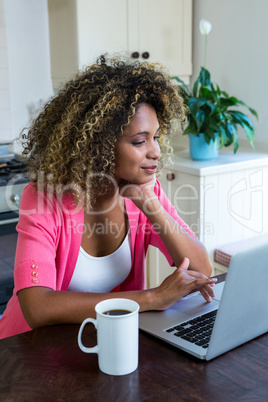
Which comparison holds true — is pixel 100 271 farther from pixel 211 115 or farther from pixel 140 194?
pixel 211 115

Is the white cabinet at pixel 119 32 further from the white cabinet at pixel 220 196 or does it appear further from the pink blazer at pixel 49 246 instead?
the pink blazer at pixel 49 246

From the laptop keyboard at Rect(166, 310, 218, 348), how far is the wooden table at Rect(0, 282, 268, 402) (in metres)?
0.04

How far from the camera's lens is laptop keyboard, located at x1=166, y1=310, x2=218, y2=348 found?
38.8 inches

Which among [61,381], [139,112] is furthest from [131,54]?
[61,381]

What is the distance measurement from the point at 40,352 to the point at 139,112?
26.4 inches

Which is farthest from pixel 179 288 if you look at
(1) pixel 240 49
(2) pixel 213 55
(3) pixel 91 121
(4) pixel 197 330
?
(2) pixel 213 55

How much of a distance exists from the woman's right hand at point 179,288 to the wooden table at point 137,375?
130mm

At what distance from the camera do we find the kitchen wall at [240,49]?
2.64 metres

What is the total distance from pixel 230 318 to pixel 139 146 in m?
0.57

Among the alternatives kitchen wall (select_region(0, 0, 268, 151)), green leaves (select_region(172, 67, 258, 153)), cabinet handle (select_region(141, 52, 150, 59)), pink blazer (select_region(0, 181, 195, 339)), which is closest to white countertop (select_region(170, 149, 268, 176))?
green leaves (select_region(172, 67, 258, 153))

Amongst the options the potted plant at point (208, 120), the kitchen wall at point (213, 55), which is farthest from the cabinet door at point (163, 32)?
the potted plant at point (208, 120)

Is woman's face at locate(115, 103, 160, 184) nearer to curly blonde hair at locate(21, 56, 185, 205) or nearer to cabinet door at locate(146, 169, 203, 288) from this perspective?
curly blonde hair at locate(21, 56, 185, 205)

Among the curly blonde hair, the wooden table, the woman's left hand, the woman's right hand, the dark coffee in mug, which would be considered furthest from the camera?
the woman's left hand

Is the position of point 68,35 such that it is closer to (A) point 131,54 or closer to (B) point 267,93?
(A) point 131,54
